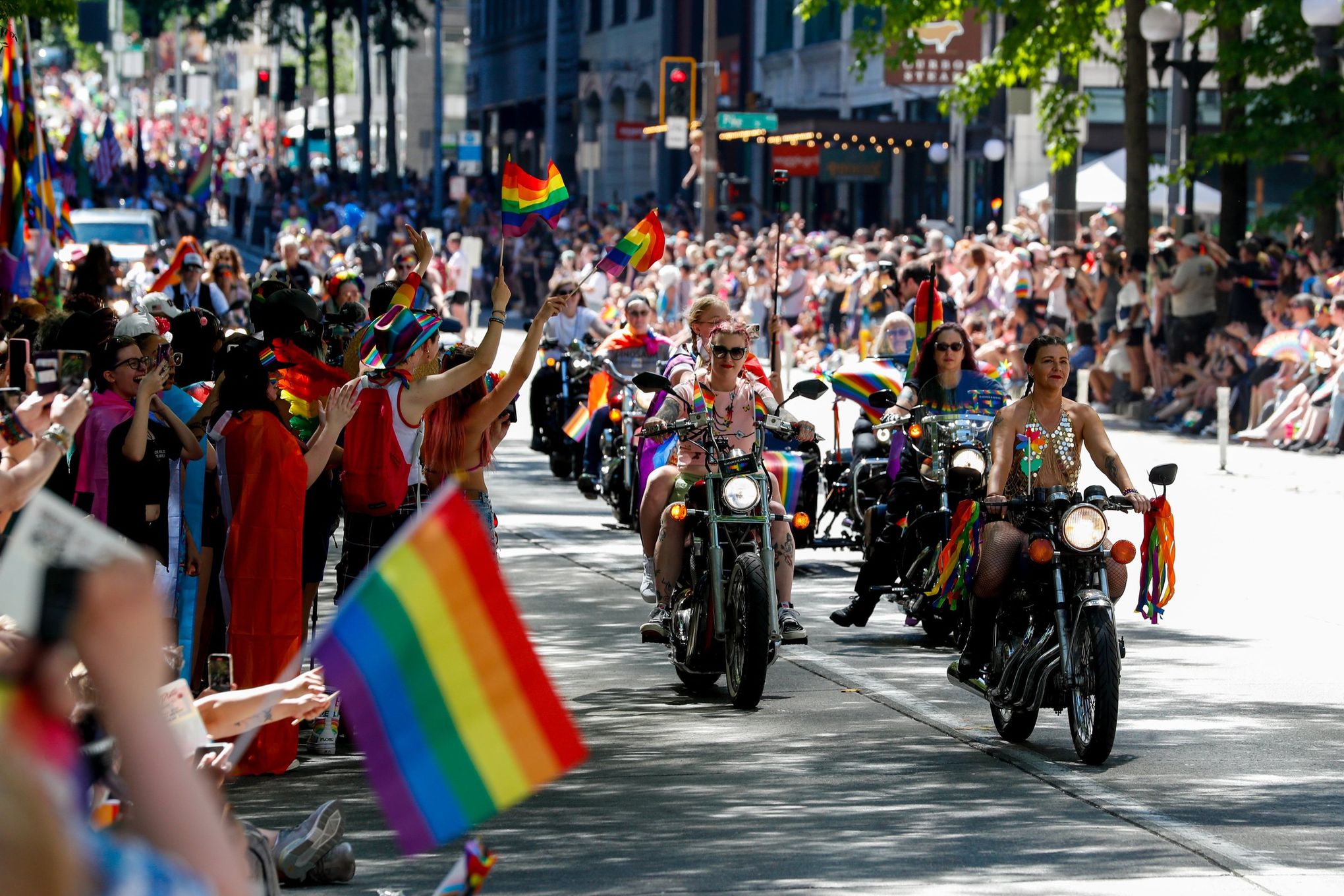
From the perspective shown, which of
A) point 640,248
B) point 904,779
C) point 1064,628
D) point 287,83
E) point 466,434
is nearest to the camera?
point 904,779

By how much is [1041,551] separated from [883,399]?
3630 millimetres

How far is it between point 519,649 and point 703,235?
3645 cm

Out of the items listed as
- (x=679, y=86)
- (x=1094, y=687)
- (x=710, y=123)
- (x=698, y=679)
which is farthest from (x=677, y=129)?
(x=1094, y=687)

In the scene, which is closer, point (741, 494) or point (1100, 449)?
point (1100, 449)

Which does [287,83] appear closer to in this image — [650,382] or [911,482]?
[911,482]

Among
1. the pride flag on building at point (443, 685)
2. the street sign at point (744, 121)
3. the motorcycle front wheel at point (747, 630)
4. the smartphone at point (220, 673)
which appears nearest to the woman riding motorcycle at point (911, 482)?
the motorcycle front wheel at point (747, 630)

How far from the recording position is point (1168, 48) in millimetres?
26625

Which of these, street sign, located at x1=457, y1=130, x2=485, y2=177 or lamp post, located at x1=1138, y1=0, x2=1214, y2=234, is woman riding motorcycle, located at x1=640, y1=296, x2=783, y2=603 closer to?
lamp post, located at x1=1138, y1=0, x2=1214, y2=234

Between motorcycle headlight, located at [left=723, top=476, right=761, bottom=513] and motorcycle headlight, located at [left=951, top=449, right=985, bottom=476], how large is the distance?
5.65ft

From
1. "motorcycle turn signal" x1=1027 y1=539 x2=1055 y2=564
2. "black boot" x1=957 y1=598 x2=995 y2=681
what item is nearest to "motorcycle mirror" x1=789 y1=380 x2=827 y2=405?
"black boot" x1=957 y1=598 x2=995 y2=681

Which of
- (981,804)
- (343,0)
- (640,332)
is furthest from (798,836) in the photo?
(343,0)

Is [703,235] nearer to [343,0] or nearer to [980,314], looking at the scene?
[980,314]

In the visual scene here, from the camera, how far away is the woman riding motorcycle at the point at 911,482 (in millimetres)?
11914

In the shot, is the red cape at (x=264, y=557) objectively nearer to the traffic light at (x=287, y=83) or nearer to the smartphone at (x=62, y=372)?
the smartphone at (x=62, y=372)
